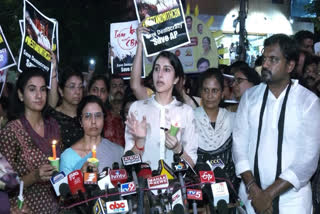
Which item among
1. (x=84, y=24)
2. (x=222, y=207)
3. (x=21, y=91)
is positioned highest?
→ (x=84, y=24)

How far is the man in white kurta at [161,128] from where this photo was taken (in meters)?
3.94

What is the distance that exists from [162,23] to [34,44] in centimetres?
144

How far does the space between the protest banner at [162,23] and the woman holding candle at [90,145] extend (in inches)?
38.5

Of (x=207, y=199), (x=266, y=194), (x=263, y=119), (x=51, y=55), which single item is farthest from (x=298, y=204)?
(x=51, y=55)

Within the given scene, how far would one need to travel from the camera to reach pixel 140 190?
2.76m

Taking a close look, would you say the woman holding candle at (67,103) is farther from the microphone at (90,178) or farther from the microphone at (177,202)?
the microphone at (177,202)

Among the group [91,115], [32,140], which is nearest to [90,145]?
[91,115]

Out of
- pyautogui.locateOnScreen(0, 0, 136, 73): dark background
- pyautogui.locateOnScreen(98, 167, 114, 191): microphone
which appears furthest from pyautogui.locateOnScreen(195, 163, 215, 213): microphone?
pyautogui.locateOnScreen(0, 0, 136, 73): dark background

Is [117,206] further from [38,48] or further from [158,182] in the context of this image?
[38,48]

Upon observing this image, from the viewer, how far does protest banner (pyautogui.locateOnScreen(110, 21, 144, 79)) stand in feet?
21.2

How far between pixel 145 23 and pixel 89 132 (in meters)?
1.41

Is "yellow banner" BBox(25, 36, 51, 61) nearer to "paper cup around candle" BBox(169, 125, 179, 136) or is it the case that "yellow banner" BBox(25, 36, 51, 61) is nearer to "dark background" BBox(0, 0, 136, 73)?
"paper cup around candle" BBox(169, 125, 179, 136)

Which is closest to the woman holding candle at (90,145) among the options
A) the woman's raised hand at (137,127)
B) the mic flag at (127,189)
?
the woman's raised hand at (137,127)

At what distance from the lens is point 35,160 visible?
12.4 ft
